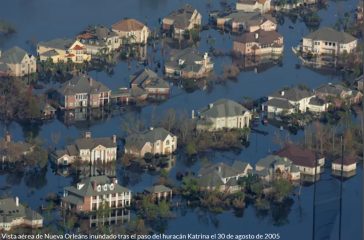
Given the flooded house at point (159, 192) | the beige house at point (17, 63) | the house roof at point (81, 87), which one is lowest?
the beige house at point (17, 63)

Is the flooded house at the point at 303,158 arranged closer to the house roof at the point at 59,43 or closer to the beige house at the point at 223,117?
the beige house at the point at 223,117

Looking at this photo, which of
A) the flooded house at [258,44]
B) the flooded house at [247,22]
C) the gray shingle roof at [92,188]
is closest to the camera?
the gray shingle roof at [92,188]

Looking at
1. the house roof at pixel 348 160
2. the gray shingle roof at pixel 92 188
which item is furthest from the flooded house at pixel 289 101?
the gray shingle roof at pixel 92 188

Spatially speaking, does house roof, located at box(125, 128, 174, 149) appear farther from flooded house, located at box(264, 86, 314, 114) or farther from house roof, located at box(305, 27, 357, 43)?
house roof, located at box(305, 27, 357, 43)

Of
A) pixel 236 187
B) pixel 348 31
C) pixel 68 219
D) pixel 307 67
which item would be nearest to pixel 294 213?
pixel 236 187

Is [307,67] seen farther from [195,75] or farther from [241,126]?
[241,126]

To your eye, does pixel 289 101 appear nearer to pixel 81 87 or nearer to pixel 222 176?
pixel 81 87

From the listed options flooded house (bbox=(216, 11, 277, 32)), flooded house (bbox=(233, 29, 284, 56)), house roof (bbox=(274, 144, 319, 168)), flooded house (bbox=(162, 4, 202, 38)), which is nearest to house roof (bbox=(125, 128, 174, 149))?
house roof (bbox=(274, 144, 319, 168))

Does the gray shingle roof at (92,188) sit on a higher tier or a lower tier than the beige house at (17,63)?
higher
